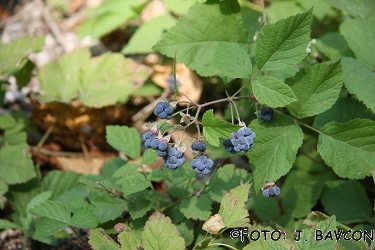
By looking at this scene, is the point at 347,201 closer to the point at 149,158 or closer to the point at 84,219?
the point at 149,158

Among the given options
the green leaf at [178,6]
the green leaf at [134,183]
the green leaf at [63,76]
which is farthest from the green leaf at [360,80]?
the green leaf at [63,76]

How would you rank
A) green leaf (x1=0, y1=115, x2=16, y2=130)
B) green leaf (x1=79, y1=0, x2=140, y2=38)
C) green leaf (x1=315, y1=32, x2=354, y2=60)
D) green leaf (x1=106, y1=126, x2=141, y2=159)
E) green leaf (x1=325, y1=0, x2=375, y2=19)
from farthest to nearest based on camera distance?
green leaf (x1=79, y1=0, x2=140, y2=38)
green leaf (x1=0, y1=115, x2=16, y2=130)
green leaf (x1=315, y1=32, x2=354, y2=60)
green leaf (x1=325, y1=0, x2=375, y2=19)
green leaf (x1=106, y1=126, x2=141, y2=159)

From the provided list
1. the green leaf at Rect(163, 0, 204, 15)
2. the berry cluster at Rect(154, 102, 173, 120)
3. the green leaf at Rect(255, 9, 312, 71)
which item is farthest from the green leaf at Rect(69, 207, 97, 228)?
the green leaf at Rect(163, 0, 204, 15)

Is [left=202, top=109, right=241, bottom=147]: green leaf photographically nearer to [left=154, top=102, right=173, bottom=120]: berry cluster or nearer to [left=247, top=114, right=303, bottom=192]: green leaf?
[left=154, top=102, right=173, bottom=120]: berry cluster

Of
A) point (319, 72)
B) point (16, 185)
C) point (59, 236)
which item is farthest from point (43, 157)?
point (319, 72)

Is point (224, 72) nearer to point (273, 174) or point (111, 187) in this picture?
point (273, 174)

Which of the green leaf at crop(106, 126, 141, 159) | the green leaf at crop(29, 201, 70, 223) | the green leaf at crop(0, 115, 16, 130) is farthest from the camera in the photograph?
the green leaf at crop(0, 115, 16, 130)
